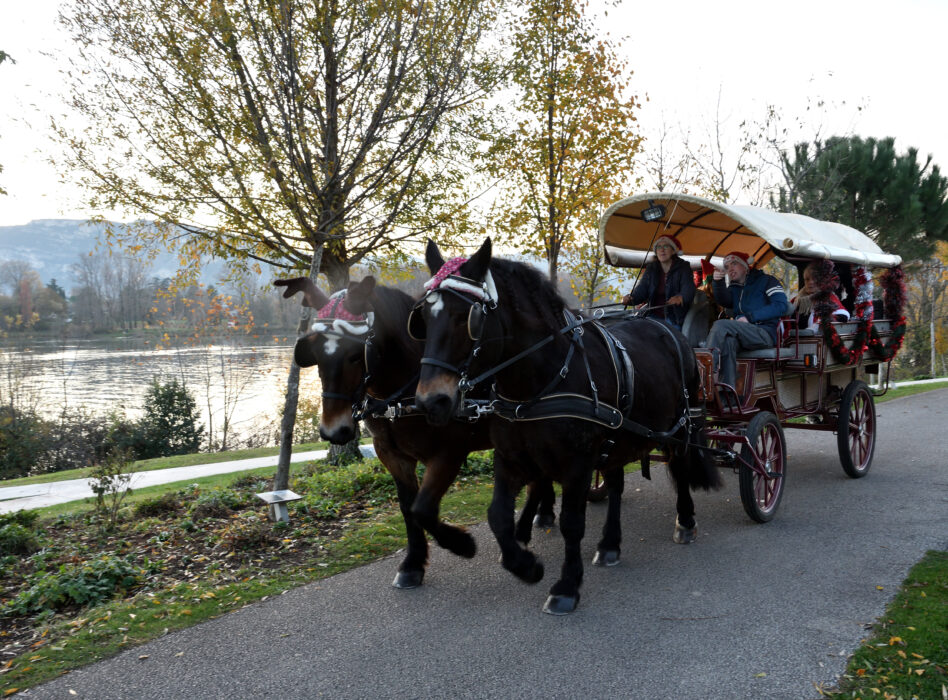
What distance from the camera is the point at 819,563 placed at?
4625 mm

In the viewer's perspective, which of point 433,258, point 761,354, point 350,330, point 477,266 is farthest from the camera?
point 761,354

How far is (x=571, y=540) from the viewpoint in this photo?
13.1ft

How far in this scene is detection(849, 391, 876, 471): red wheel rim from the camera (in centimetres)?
717

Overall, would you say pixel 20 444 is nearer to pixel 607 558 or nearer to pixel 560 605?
pixel 607 558

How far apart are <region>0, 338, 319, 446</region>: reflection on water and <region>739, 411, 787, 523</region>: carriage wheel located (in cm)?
1352

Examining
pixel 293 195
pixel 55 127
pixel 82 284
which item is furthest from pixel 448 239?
pixel 82 284

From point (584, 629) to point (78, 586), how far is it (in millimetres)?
3528

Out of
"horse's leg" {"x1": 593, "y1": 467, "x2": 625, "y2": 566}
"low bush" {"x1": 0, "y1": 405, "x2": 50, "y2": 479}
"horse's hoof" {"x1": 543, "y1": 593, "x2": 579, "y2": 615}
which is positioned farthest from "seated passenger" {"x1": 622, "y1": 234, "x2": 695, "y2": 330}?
"low bush" {"x1": 0, "y1": 405, "x2": 50, "y2": 479}

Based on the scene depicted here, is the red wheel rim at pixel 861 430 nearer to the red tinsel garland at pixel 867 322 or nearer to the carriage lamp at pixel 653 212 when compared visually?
the red tinsel garland at pixel 867 322

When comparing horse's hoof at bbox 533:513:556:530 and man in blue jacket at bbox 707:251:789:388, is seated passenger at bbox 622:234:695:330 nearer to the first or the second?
man in blue jacket at bbox 707:251:789:388

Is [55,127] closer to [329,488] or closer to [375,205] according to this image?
[375,205]

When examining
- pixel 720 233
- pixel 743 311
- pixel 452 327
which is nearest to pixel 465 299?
pixel 452 327

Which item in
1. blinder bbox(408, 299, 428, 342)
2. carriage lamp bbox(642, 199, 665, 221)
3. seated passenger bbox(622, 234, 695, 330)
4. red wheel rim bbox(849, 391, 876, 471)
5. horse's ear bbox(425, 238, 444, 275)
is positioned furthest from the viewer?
red wheel rim bbox(849, 391, 876, 471)

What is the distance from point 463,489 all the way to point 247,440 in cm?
1544
